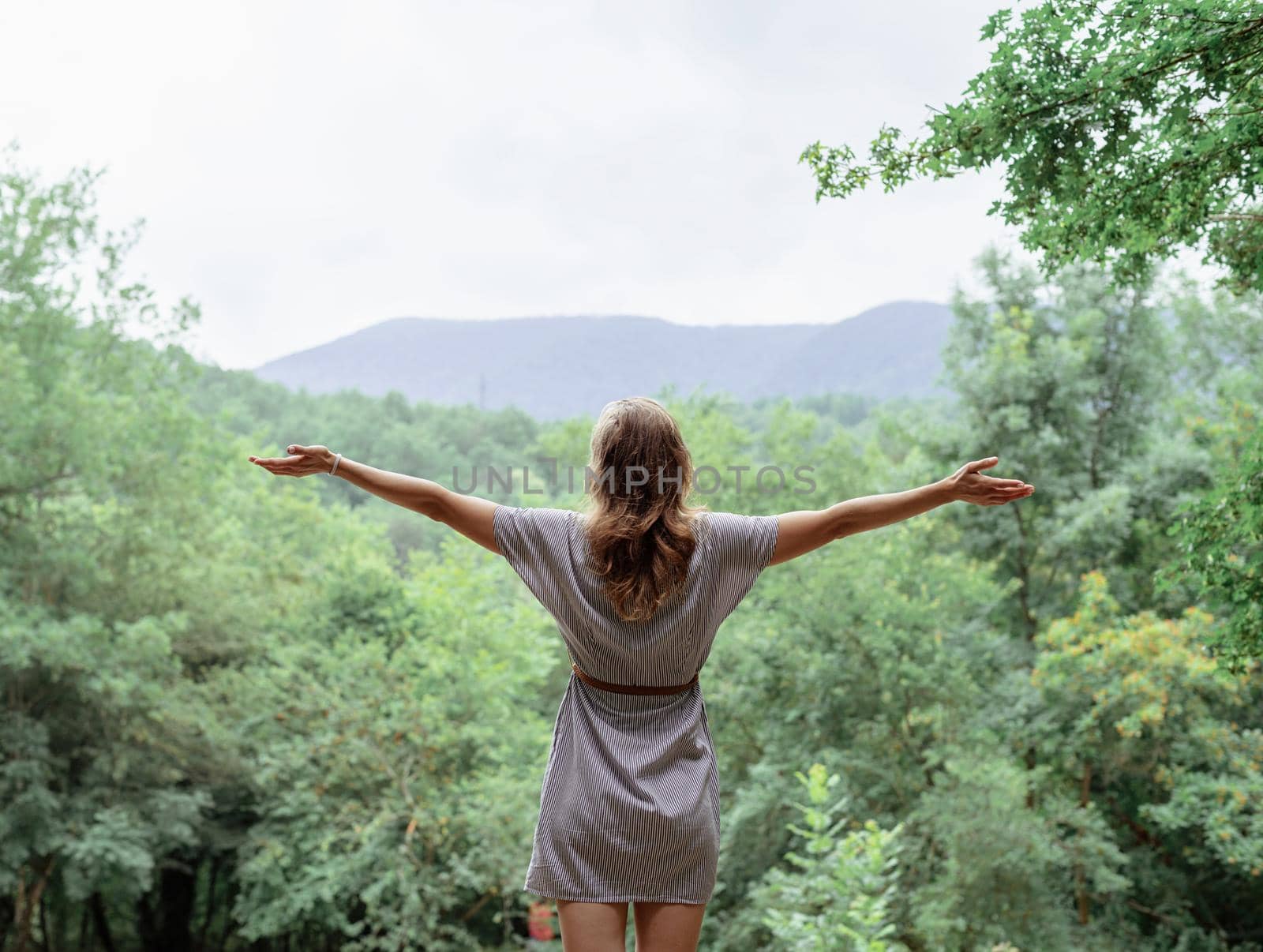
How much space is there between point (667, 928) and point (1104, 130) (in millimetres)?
2352

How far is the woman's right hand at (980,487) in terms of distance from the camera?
5.23ft

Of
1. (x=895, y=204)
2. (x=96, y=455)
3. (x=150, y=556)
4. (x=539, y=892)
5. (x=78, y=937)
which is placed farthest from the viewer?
(x=895, y=204)

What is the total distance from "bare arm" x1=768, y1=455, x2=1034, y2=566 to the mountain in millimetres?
39075

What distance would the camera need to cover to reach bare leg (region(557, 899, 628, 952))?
59.8 inches

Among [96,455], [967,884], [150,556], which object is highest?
[96,455]

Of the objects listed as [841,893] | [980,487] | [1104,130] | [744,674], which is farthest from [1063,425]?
[980,487]

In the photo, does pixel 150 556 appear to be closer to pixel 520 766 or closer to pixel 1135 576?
pixel 520 766

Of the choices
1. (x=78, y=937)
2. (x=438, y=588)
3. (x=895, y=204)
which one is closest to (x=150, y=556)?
(x=438, y=588)

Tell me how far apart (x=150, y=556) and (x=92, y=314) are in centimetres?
251

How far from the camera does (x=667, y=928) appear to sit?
1535mm

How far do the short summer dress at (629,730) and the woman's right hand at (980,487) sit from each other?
10.9 inches

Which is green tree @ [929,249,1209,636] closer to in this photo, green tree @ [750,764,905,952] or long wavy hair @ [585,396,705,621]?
green tree @ [750,764,905,952]

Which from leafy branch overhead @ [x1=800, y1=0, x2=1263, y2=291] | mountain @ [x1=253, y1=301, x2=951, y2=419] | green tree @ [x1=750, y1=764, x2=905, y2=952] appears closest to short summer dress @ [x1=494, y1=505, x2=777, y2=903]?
leafy branch overhead @ [x1=800, y1=0, x2=1263, y2=291]

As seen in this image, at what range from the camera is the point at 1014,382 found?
1037 cm
